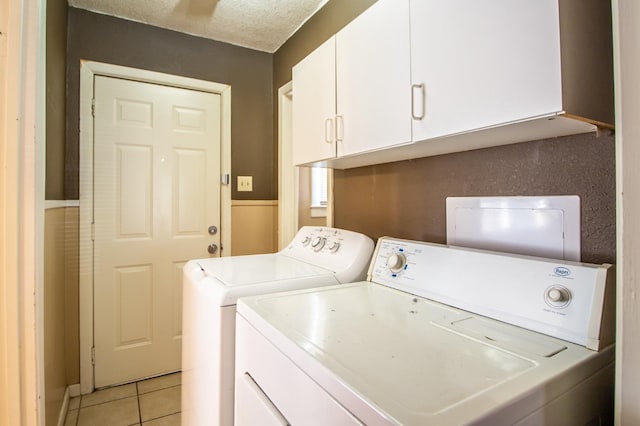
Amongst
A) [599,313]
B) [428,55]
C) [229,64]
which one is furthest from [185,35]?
[599,313]

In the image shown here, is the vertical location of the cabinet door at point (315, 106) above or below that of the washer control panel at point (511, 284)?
above

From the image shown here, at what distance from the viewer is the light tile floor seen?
73.0 inches

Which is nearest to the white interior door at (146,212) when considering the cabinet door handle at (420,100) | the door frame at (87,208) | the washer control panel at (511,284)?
the door frame at (87,208)

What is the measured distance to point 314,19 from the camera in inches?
84.1

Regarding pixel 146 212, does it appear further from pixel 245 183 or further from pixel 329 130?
pixel 329 130

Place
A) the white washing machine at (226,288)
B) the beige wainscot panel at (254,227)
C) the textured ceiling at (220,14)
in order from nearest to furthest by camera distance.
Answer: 1. the white washing machine at (226,288)
2. the textured ceiling at (220,14)
3. the beige wainscot panel at (254,227)

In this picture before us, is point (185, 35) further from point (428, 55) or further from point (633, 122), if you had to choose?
point (633, 122)

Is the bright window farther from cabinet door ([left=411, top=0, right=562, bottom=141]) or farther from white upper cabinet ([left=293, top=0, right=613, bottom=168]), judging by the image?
cabinet door ([left=411, top=0, right=562, bottom=141])

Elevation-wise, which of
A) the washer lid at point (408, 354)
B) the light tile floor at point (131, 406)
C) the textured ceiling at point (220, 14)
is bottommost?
the light tile floor at point (131, 406)

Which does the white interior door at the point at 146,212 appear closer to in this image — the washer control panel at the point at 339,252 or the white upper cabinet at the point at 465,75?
the washer control panel at the point at 339,252

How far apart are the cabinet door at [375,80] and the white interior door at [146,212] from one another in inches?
56.6

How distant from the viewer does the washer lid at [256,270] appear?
4.07 feet

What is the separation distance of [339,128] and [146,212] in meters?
1.59

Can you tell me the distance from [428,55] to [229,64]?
6.39 ft
